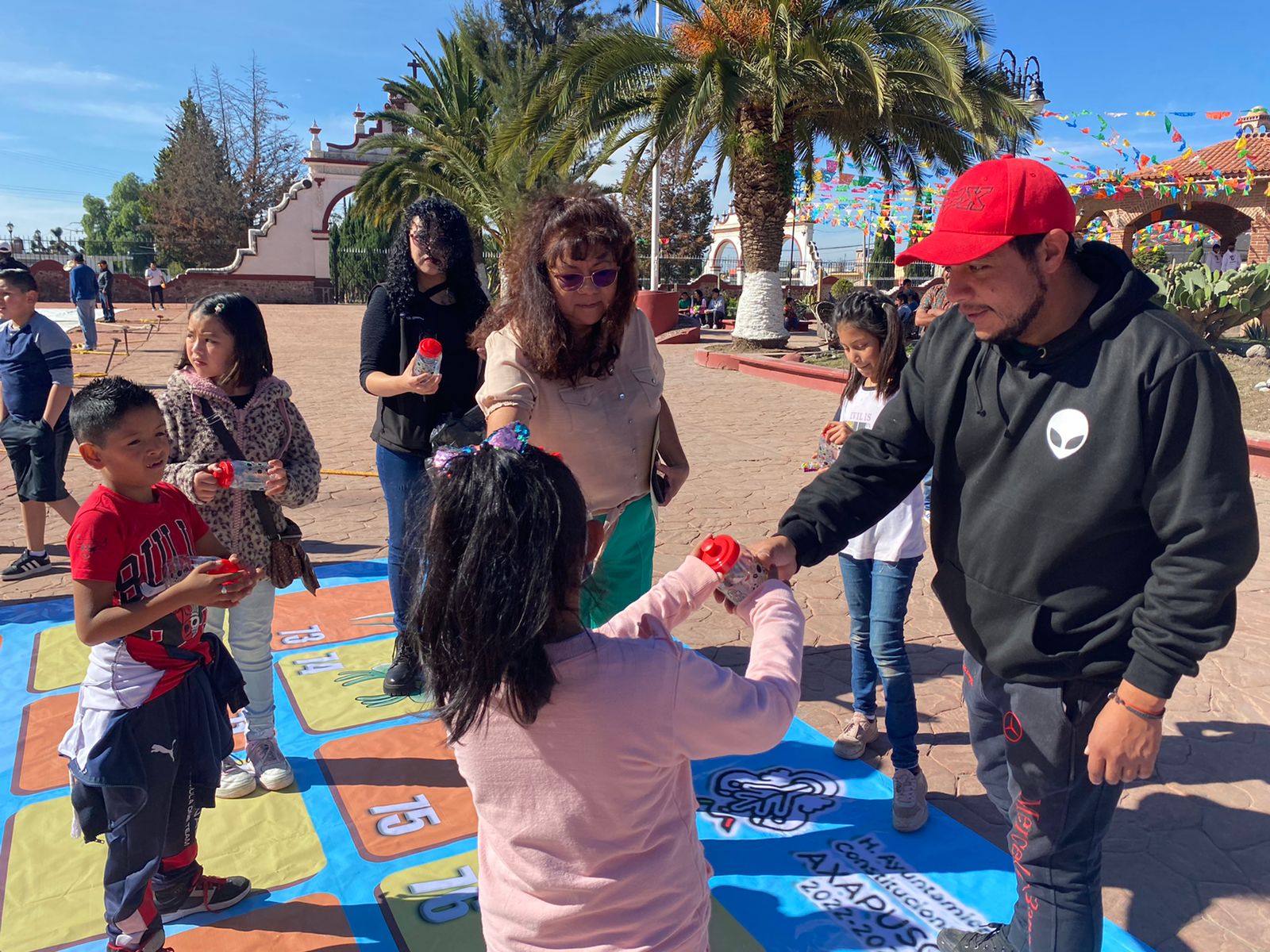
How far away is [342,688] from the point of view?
3.84m

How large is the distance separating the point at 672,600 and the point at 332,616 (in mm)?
3456

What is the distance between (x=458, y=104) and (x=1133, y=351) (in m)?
28.2

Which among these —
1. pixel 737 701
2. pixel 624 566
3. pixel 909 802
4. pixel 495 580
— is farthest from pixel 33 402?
pixel 737 701

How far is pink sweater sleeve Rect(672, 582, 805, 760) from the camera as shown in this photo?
139 cm

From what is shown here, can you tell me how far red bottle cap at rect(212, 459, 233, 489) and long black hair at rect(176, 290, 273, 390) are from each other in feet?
1.15

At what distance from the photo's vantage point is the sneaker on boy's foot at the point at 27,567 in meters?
5.19

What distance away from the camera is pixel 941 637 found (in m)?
4.46

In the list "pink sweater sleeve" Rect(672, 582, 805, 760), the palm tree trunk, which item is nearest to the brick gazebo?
the palm tree trunk

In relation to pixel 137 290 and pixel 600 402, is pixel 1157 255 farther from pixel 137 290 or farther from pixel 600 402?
pixel 137 290

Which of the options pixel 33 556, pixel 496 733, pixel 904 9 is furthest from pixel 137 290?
pixel 496 733

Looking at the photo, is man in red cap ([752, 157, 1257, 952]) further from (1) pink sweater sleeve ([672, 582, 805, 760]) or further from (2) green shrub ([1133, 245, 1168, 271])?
(2) green shrub ([1133, 245, 1168, 271])

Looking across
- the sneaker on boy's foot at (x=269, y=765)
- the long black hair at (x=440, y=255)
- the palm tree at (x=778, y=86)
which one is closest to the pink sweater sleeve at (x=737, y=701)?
the sneaker on boy's foot at (x=269, y=765)

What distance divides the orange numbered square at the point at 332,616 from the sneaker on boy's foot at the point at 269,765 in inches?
45.6

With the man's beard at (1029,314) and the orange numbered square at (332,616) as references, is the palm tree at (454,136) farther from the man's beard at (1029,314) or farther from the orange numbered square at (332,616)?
the man's beard at (1029,314)
